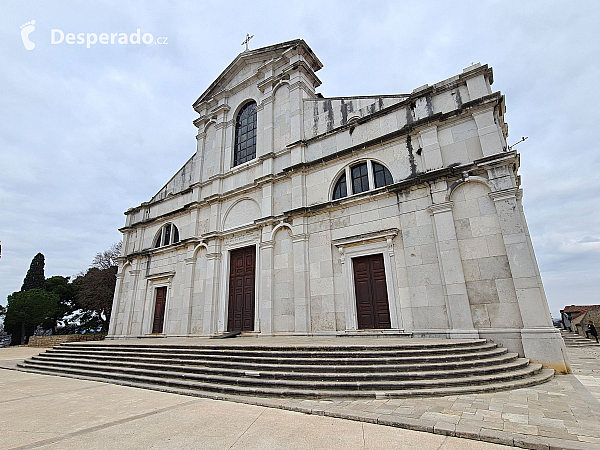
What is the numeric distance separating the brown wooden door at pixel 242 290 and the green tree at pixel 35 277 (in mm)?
28288

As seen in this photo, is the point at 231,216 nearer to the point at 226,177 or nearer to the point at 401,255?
the point at 226,177

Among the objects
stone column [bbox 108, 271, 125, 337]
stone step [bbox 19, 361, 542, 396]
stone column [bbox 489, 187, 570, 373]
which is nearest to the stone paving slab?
stone step [bbox 19, 361, 542, 396]

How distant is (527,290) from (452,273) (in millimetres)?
1951

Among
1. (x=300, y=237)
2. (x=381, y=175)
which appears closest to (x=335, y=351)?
(x=300, y=237)

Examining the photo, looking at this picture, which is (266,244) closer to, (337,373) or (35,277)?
(337,373)

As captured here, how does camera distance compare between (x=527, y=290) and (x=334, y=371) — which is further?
(x=527, y=290)

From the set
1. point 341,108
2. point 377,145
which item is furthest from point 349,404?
point 341,108

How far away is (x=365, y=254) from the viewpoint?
38.5 feet

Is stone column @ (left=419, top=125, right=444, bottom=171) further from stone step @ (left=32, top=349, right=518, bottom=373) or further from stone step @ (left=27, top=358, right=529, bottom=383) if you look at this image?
stone step @ (left=27, top=358, right=529, bottom=383)

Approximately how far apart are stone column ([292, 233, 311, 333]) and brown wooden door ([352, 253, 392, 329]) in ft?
6.87

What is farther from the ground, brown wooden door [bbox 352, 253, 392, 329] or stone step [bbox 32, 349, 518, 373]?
brown wooden door [bbox 352, 253, 392, 329]

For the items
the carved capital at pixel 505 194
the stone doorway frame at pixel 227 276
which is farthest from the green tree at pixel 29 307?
the carved capital at pixel 505 194

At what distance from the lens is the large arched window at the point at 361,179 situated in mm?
12336

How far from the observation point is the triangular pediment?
16703mm
